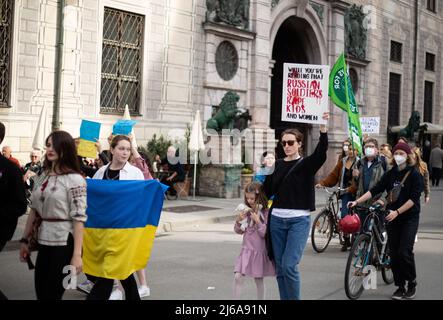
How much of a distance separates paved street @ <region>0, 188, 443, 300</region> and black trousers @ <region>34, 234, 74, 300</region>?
7.82 feet

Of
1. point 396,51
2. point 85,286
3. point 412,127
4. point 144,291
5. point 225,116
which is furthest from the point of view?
point 396,51

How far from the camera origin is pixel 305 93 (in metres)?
7.48

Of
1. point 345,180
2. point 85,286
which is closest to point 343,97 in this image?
point 345,180

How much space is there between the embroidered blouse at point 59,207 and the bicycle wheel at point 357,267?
3.48 m

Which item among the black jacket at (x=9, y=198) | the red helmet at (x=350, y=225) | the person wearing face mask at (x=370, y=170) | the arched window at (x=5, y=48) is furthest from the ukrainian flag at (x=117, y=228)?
the arched window at (x=5, y=48)

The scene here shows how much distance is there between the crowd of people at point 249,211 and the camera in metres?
4.91

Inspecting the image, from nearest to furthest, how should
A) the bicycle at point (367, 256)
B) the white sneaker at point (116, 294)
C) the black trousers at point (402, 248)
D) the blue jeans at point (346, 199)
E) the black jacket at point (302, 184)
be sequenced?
the black jacket at point (302, 184), the white sneaker at point (116, 294), the bicycle at point (367, 256), the black trousers at point (402, 248), the blue jeans at point (346, 199)

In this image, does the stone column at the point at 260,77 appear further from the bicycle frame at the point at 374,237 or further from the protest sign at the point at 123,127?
the protest sign at the point at 123,127

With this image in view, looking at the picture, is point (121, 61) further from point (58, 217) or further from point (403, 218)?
point (58, 217)

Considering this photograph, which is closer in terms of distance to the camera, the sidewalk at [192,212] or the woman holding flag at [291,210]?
the woman holding flag at [291,210]

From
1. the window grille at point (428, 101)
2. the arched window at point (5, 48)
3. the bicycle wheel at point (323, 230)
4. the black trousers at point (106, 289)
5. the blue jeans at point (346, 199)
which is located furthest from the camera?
the window grille at point (428, 101)

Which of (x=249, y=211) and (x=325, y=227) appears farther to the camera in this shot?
(x=325, y=227)

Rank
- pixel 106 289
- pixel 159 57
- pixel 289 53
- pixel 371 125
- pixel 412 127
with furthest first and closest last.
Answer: pixel 412 127
pixel 289 53
pixel 371 125
pixel 159 57
pixel 106 289

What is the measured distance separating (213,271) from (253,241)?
2704mm
